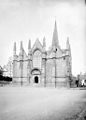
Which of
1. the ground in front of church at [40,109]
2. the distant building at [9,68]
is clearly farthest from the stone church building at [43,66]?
the ground in front of church at [40,109]

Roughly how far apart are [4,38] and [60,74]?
2985 centimetres

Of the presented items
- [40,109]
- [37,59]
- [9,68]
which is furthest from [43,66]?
[40,109]

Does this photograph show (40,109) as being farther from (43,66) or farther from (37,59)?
(37,59)

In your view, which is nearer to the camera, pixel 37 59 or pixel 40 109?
pixel 40 109

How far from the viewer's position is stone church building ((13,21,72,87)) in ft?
119

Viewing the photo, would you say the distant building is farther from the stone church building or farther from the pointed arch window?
the pointed arch window

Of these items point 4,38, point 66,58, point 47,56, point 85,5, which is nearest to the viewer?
point 85,5

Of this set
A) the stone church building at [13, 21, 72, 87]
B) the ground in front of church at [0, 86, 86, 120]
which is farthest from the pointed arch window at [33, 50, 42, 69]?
the ground in front of church at [0, 86, 86, 120]

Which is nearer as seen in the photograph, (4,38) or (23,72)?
(4,38)

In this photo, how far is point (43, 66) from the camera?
38344 mm

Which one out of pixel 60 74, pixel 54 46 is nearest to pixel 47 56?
pixel 54 46

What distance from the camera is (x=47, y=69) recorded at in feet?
126

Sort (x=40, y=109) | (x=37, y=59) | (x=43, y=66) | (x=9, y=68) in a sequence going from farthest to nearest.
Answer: (x=9, y=68), (x=37, y=59), (x=43, y=66), (x=40, y=109)

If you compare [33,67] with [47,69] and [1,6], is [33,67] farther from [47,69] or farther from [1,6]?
[1,6]
